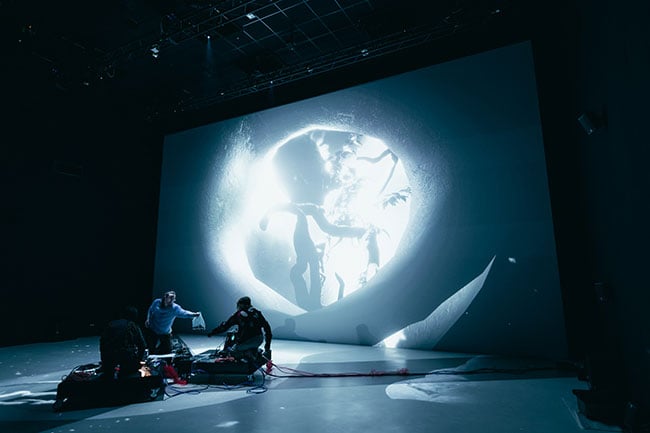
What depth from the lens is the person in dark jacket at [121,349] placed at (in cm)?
374

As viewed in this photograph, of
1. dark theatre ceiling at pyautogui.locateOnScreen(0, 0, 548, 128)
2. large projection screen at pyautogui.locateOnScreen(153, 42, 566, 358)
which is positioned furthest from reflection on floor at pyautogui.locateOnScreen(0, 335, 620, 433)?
dark theatre ceiling at pyautogui.locateOnScreen(0, 0, 548, 128)

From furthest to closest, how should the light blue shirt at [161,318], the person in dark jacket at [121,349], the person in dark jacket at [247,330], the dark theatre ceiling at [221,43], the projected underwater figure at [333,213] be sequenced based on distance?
the projected underwater figure at [333,213], the dark theatre ceiling at [221,43], the light blue shirt at [161,318], the person in dark jacket at [247,330], the person in dark jacket at [121,349]

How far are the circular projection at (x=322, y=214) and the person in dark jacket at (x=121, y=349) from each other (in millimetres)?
4043

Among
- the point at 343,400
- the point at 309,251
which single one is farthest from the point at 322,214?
the point at 343,400

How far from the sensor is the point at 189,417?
11.0 feet

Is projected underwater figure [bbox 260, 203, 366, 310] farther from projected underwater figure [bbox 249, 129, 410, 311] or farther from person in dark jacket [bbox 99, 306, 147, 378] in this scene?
person in dark jacket [bbox 99, 306, 147, 378]

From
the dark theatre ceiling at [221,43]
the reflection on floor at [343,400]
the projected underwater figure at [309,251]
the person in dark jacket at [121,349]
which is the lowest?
the reflection on floor at [343,400]

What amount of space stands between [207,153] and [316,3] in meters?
4.68

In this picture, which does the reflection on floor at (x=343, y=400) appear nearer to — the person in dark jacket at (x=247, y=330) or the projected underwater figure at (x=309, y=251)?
the person in dark jacket at (x=247, y=330)

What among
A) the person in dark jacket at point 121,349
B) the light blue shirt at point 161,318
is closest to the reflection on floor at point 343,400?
the person in dark jacket at point 121,349

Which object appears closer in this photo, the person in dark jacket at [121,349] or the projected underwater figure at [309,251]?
the person in dark jacket at [121,349]

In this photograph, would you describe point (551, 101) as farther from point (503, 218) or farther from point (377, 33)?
point (377, 33)

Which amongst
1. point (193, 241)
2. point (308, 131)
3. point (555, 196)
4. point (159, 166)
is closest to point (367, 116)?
point (308, 131)

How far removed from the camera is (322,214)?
7656mm
